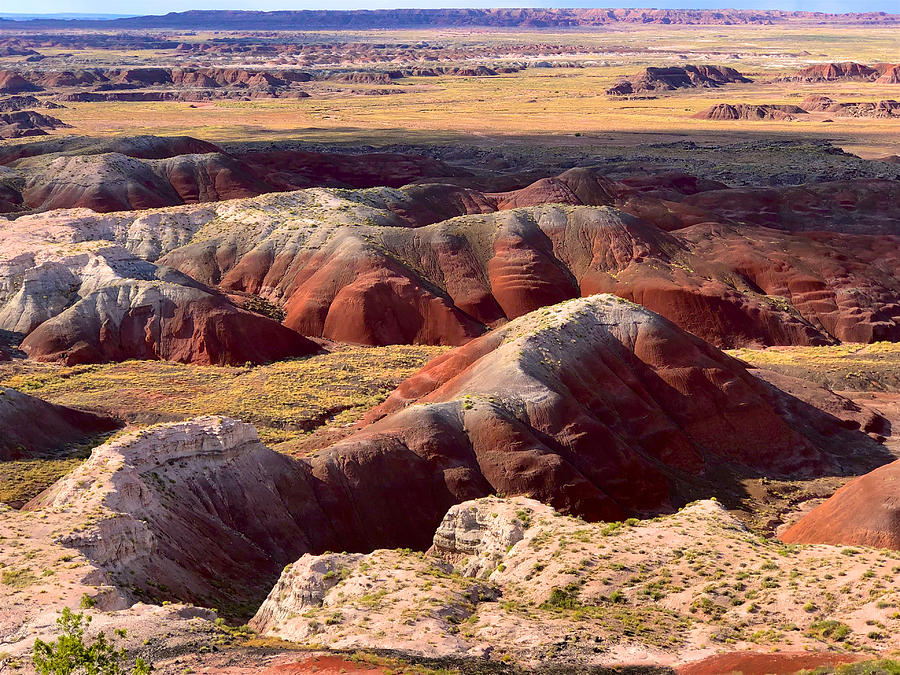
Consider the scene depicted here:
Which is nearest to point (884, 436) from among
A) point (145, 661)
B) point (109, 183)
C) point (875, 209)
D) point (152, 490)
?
point (152, 490)

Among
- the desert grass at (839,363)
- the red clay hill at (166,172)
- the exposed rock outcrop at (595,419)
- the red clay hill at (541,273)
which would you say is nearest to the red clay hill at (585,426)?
the exposed rock outcrop at (595,419)

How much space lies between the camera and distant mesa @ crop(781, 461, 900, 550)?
123 feet

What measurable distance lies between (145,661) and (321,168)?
115 m

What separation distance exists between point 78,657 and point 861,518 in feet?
93.8

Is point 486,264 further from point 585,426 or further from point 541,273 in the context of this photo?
point 585,426

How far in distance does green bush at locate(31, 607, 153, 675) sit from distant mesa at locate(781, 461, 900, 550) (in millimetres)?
24811

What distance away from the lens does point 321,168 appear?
13475 cm

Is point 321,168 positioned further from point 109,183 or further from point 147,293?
point 147,293

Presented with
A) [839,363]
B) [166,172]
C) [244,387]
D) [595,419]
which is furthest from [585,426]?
[166,172]

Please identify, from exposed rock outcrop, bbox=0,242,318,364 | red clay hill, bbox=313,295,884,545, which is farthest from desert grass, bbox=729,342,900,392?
exposed rock outcrop, bbox=0,242,318,364

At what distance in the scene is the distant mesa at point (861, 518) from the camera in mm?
37500

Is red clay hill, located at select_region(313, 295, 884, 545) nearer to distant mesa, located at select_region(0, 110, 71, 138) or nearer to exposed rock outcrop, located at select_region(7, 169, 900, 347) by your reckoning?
exposed rock outcrop, located at select_region(7, 169, 900, 347)

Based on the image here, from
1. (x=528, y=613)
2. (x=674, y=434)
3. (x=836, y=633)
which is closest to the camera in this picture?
(x=836, y=633)

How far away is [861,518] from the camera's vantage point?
38.6m
